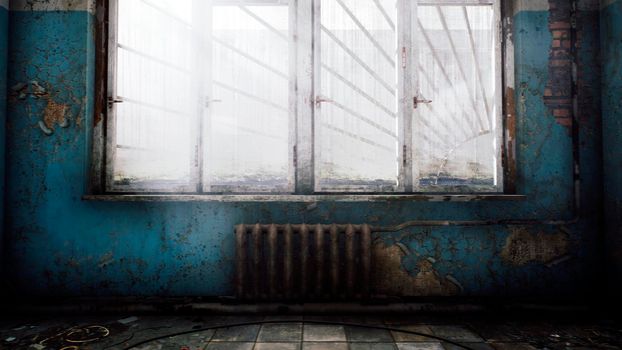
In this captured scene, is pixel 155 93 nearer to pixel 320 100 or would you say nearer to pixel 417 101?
pixel 320 100

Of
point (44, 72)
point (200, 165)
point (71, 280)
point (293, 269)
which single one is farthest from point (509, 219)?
point (44, 72)

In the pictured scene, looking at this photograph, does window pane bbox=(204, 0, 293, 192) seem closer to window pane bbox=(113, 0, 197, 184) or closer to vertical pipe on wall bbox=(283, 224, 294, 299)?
window pane bbox=(113, 0, 197, 184)

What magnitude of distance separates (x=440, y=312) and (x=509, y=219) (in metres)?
0.84

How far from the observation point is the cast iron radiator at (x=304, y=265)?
2.36 meters

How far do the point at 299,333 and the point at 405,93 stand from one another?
187cm

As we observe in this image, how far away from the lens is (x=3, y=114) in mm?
2443

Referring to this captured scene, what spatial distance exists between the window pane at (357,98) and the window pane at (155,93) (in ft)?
3.38

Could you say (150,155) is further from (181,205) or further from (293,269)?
(293,269)

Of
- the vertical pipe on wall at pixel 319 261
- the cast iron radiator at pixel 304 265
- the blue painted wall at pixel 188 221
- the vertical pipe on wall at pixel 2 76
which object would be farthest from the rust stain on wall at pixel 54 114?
the vertical pipe on wall at pixel 319 261

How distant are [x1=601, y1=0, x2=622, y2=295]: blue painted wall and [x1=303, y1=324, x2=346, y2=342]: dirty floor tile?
6.52 feet

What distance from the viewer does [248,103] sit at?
2621 mm

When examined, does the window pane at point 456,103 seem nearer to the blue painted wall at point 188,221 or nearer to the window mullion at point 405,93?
the window mullion at point 405,93

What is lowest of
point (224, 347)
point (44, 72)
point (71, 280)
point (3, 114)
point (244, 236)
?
point (224, 347)

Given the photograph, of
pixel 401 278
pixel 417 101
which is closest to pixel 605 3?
pixel 417 101
